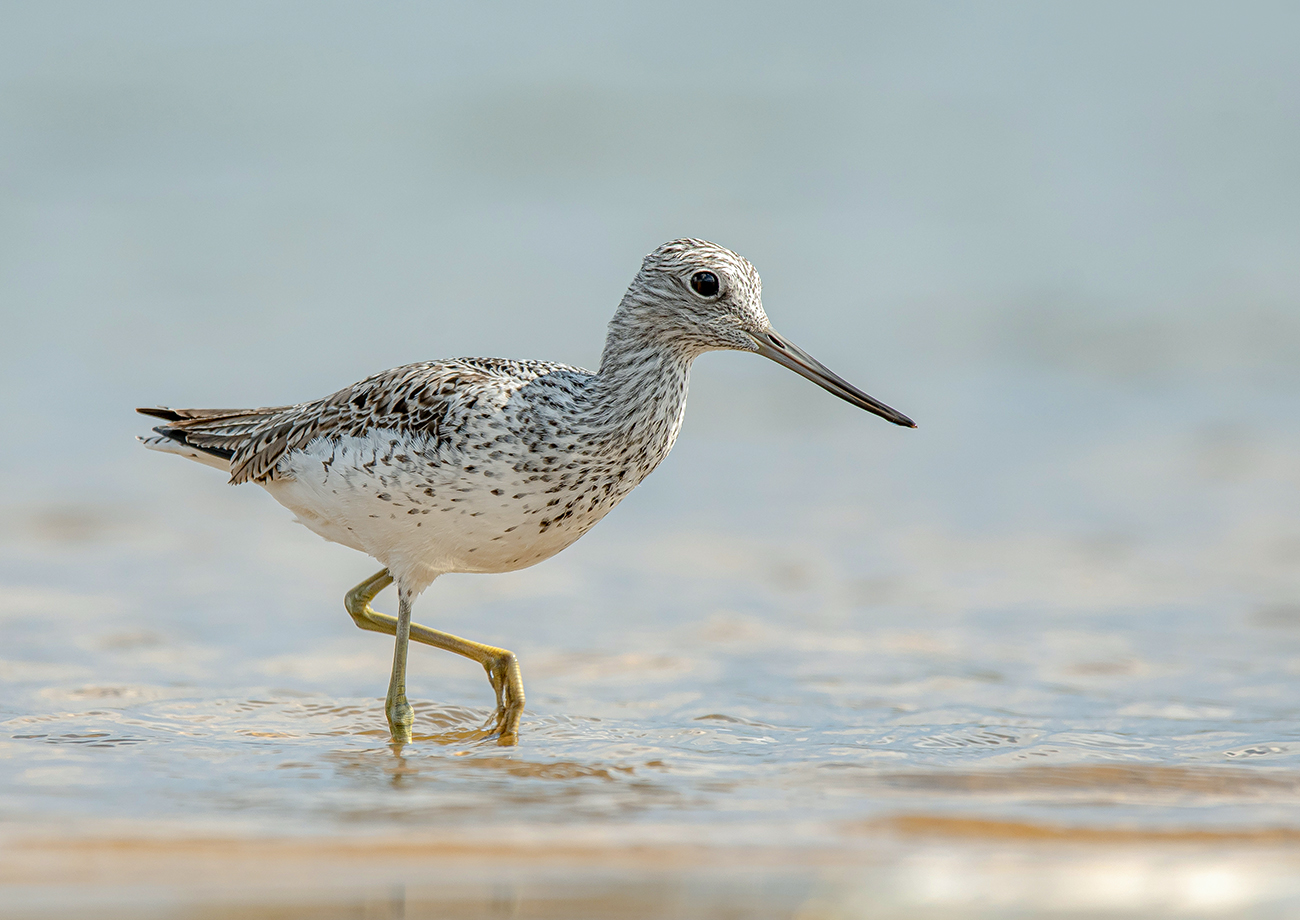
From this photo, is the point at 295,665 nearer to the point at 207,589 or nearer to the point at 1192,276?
the point at 207,589

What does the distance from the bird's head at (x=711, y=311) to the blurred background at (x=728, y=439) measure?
2154 mm

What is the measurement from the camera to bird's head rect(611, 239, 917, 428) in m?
7.40

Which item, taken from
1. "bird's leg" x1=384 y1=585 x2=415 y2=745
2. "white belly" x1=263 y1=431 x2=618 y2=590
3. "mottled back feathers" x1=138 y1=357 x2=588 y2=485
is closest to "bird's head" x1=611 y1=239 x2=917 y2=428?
"mottled back feathers" x1=138 y1=357 x2=588 y2=485

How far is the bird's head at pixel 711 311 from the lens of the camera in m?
7.40

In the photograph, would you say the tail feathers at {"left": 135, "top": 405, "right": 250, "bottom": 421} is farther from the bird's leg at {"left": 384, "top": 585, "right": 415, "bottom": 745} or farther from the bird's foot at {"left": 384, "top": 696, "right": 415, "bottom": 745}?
the bird's foot at {"left": 384, "top": 696, "right": 415, "bottom": 745}

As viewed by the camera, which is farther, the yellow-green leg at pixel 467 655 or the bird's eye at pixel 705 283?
the yellow-green leg at pixel 467 655

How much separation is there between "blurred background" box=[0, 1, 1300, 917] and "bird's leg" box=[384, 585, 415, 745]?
1.22 ft

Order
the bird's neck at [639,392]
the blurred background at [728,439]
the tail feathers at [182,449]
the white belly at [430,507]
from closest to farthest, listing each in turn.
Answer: the blurred background at [728,439]
the white belly at [430,507]
the bird's neck at [639,392]
the tail feathers at [182,449]

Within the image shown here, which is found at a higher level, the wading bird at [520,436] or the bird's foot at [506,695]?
the wading bird at [520,436]

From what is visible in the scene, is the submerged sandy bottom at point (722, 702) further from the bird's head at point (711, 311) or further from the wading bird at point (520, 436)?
the bird's head at point (711, 311)

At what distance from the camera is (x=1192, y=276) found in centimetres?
2119

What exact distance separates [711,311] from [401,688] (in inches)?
111

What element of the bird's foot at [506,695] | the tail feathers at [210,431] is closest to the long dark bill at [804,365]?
the bird's foot at [506,695]

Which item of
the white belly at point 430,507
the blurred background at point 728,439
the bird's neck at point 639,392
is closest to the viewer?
the blurred background at point 728,439
